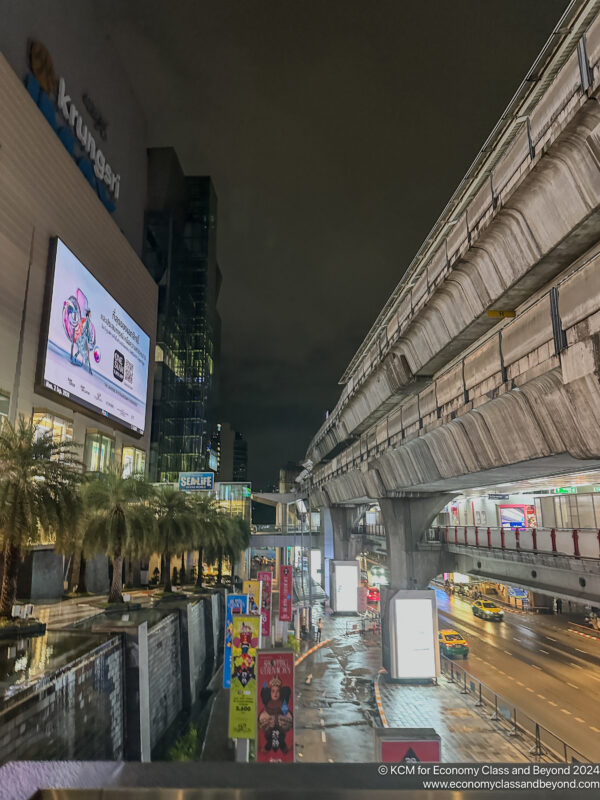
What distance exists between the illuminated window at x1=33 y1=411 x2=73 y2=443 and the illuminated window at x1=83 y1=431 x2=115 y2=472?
13.7 ft

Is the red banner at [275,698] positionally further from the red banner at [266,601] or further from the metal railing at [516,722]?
the red banner at [266,601]

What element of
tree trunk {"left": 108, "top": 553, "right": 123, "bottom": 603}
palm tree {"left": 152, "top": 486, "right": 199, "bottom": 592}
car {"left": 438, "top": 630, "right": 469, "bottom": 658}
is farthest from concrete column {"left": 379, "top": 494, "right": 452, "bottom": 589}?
tree trunk {"left": 108, "top": 553, "right": 123, "bottom": 603}

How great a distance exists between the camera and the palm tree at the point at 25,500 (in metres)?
19.4

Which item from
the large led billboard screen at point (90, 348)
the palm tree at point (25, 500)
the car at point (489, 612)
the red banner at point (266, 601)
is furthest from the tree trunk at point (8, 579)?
the car at point (489, 612)

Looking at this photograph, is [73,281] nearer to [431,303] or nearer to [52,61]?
[52,61]

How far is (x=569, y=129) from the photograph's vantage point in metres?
11.1

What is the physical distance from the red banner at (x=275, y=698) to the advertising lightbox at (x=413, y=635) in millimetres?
12221

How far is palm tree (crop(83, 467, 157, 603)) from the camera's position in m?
27.0

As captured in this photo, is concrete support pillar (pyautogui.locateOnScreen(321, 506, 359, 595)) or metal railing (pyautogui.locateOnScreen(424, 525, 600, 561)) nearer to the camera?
metal railing (pyautogui.locateOnScreen(424, 525, 600, 561))

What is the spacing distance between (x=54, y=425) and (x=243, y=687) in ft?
103

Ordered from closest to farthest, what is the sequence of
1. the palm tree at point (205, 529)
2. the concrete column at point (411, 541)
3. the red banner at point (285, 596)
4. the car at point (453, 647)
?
the concrete column at point (411, 541) → the car at point (453, 647) → the red banner at point (285, 596) → the palm tree at point (205, 529)

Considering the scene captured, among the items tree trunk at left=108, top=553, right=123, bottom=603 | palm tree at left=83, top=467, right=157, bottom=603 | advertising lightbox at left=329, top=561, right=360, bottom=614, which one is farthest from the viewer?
advertising lightbox at left=329, top=561, right=360, bottom=614

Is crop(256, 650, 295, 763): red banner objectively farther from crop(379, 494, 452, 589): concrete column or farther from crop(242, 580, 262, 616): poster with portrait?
crop(242, 580, 262, 616): poster with portrait

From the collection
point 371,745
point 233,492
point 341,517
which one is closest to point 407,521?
point 371,745
